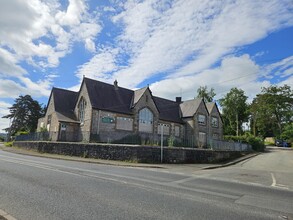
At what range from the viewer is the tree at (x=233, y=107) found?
68375mm

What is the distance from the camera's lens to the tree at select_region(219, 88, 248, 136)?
6838 centimetres

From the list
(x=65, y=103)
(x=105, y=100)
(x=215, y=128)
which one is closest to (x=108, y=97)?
(x=105, y=100)

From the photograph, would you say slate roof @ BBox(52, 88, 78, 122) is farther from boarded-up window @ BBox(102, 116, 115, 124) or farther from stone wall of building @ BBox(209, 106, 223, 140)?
stone wall of building @ BBox(209, 106, 223, 140)

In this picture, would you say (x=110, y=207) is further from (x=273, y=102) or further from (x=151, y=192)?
(x=273, y=102)

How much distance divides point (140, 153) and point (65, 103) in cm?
2075

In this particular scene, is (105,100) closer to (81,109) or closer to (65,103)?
(81,109)

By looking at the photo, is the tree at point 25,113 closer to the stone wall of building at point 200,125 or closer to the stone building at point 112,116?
the stone building at point 112,116

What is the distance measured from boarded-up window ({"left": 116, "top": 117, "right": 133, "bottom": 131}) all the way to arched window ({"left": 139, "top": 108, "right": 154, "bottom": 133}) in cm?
176

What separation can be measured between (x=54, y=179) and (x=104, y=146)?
→ 12501mm

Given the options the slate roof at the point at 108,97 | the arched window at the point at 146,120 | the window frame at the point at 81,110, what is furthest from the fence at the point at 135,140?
the slate roof at the point at 108,97

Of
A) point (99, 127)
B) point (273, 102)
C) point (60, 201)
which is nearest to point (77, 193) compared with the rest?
point (60, 201)

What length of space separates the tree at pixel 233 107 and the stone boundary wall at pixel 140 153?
45097 mm

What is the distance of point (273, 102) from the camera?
6259 centimetres

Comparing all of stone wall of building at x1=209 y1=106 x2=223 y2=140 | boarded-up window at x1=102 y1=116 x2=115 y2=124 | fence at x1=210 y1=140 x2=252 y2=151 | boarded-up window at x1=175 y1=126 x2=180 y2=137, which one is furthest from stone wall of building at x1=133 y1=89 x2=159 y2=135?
stone wall of building at x1=209 y1=106 x2=223 y2=140
